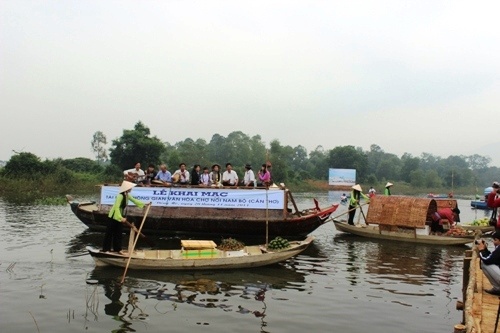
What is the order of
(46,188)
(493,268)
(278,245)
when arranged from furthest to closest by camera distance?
(46,188) < (278,245) < (493,268)

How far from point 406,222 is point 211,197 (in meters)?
7.33

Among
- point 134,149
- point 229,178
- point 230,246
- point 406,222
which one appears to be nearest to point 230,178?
point 229,178

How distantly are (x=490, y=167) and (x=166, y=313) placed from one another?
170069 millimetres

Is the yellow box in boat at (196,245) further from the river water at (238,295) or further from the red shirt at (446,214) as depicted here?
the red shirt at (446,214)

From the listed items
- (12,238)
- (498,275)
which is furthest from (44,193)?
(498,275)

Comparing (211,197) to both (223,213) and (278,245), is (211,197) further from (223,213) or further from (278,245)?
(278,245)

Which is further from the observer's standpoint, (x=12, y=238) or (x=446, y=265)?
(x=12, y=238)

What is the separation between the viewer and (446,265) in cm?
1409

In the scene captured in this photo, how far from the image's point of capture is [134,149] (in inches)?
1871

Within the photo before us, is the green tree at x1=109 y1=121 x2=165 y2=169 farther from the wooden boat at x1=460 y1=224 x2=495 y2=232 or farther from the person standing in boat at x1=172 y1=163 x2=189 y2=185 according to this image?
the wooden boat at x1=460 y1=224 x2=495 y2=232

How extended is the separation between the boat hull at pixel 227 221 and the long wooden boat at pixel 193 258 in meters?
3.76

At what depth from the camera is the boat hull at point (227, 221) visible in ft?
55.0

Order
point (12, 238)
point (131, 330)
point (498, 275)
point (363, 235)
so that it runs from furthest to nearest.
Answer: point (363, 235) < point (12, 238) < point (131, 330) < point (498, 275)

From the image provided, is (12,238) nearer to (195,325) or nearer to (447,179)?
(195,325)
